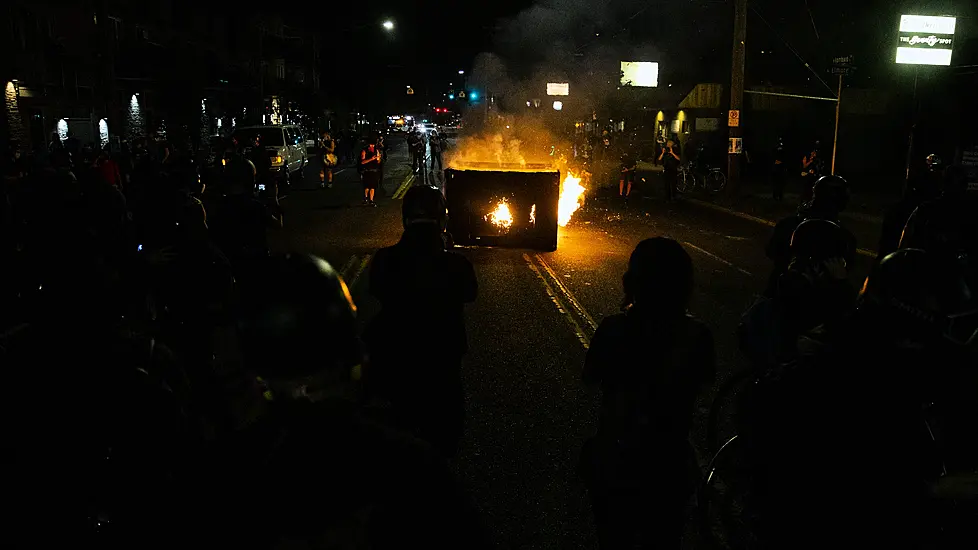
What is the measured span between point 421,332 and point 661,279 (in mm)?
1312

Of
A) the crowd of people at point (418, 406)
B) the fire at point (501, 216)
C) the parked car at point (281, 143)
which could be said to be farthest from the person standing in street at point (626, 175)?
the crowd of people at point (418, 406)

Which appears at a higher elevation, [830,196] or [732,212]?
[830,196]

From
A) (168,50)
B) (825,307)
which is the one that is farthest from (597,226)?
(168,50)

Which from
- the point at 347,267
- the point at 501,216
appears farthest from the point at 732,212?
the point at 347,267

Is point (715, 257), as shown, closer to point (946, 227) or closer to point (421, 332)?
point (946, 227)

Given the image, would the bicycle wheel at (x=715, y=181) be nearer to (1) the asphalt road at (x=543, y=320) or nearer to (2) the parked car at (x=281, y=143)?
(1) the asphalt road at (x=543, y=320)

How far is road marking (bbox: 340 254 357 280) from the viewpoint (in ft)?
38.5

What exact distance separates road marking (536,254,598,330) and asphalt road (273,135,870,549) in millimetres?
14

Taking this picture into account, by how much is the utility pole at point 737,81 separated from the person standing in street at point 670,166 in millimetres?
1595

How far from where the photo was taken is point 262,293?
5.45 feet

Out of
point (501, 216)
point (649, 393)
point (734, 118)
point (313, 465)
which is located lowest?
point (501, 216)

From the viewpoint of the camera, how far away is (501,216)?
13.4 m

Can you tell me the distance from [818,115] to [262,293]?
35.8m

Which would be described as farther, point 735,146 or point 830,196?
point 735,146
